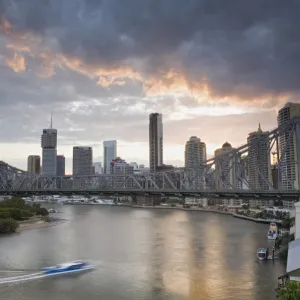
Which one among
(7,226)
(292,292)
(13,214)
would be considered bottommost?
(7,226)

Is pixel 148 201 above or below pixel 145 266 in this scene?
above

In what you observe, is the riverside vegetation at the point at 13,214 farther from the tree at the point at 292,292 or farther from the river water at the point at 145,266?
the tree at the point at 292,292

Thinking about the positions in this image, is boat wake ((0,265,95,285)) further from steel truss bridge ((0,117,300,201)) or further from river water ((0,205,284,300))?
steel truss bridge ((0,117,300,201))

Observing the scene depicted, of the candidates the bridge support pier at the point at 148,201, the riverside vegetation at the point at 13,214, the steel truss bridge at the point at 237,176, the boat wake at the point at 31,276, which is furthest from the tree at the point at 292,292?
the bridge support pier at the point at 148,201

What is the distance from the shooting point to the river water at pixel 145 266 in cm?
1545

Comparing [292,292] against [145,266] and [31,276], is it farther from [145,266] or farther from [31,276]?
[145,266]

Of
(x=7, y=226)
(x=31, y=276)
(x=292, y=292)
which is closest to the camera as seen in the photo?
(x=292, y=292)

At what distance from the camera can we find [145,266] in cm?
1994

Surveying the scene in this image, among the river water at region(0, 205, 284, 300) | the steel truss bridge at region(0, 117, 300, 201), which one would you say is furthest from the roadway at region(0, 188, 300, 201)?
the river water at region(0, 205, 284, 300)

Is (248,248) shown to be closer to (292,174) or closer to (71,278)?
(71,278)

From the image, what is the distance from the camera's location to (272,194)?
1236 inches

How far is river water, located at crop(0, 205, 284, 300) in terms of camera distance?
1545 cm

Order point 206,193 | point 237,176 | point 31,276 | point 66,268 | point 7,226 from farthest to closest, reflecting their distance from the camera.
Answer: point 237,176
point 206,193
point 7,226
point 66,268
point 31,276

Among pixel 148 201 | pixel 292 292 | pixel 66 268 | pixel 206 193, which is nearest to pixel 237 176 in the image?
pixel 206 193
